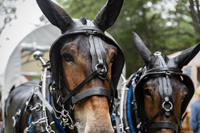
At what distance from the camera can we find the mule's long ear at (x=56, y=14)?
2.18m

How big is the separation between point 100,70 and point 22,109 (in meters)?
1.53

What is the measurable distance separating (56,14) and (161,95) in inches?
62.3

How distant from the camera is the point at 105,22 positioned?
2441 mm

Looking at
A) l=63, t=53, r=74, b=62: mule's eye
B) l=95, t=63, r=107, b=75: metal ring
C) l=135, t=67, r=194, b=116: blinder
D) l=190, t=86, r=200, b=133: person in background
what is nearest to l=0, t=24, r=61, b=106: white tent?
l=135, t=67, r=194, b=116: blinder

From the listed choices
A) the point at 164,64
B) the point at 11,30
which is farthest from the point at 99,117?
the point at 11,30

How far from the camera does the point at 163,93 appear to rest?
2857mm

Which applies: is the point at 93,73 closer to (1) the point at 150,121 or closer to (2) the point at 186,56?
(1) the point at 150,121

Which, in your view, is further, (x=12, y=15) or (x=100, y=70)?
(x=12, y=15)

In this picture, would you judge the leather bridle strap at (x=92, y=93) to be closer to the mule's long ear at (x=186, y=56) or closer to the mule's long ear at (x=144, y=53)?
the mule's long ear at (x=144, y=53)

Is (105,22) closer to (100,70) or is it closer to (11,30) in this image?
(100,70)

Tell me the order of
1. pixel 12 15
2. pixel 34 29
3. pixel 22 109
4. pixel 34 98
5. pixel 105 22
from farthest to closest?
pixel 34 29
pixel 12 15
pixel 22 109
pixel 34 98
pixel 105 22

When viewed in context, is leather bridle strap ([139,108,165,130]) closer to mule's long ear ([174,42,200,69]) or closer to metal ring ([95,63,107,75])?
mule's long ear ([174,42,200,69])

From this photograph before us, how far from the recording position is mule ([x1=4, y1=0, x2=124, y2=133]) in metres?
1.83

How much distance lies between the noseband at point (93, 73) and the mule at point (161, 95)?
1054mm
